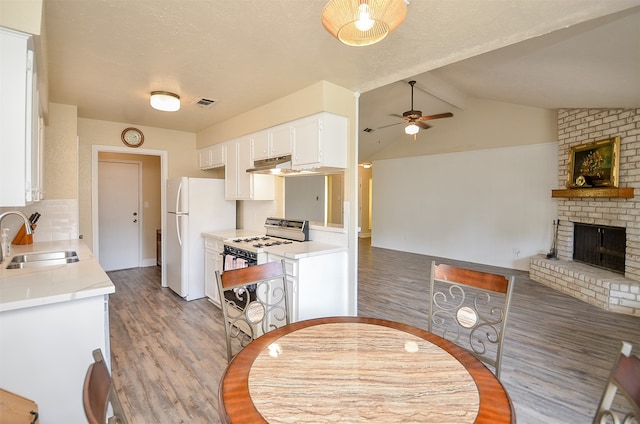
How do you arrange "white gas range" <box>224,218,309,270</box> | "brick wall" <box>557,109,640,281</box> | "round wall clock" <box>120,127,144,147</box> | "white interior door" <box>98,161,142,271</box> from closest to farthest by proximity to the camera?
1. "white gas range" <box>224,218,309,270</box>
2. "brick wall" <box>557,109,640,281</box>
3. "round wall clock" <box>120,127,144,147</box>
4. "white interior door" <box>98,161,142,271</box>

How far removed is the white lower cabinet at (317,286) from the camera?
8.66 ft

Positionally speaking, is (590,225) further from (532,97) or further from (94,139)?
(94,139)

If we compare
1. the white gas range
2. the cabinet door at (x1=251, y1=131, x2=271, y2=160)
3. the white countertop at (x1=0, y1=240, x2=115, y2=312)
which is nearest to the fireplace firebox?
the white gas range

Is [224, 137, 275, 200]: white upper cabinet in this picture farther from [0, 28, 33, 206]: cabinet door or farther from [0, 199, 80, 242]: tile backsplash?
[0, 28, 33, 206]: cabinet door

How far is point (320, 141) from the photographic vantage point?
2.84 m

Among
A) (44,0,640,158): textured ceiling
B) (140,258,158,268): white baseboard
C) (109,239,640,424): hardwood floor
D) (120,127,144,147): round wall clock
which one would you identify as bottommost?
(109,239,640,424): hardwood floor

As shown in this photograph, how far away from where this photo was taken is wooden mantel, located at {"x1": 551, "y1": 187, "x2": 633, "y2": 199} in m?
4.06

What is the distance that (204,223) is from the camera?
420 centimetres

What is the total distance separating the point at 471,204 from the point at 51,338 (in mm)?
6763

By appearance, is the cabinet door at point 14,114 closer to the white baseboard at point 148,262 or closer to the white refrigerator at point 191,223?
the white refrigerator at point 191,223

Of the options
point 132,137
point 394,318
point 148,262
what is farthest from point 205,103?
point 148,262

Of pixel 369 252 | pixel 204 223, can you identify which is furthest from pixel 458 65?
pixel 369 252

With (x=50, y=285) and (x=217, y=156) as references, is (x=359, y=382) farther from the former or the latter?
(x=217, y=156)

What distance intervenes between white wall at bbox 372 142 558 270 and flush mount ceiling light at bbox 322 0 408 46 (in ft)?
18.2
